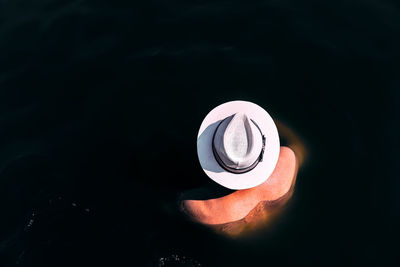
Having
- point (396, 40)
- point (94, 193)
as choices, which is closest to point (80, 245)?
point (94, 193)

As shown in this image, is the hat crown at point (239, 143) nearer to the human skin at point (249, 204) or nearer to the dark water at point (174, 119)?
the human skin at point (249, 204)

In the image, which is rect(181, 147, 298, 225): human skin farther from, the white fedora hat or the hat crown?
the hat crown

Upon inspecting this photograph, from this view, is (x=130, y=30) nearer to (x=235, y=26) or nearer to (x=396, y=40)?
(x=235, y=26)

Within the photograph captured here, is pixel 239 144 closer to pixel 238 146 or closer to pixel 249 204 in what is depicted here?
pixel 238 146

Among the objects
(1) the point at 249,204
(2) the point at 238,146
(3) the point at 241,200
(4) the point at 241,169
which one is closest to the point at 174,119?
(3) the point at 241,200

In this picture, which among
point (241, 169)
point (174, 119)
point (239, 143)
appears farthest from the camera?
point (174, 119)

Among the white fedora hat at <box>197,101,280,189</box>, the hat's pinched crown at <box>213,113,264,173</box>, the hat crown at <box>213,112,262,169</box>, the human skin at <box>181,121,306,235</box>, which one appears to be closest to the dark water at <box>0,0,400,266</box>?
the human skin at <box>181,121,306,235</box>
